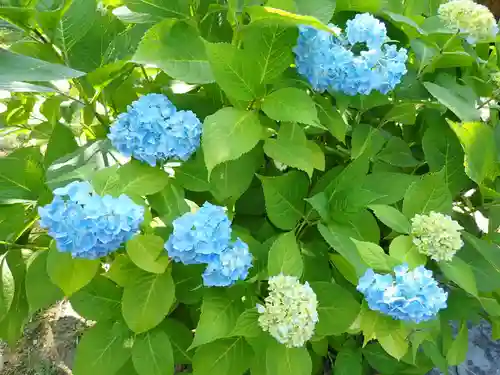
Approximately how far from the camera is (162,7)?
3.75ft

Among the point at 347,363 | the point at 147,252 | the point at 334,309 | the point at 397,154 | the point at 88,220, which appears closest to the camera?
the point at 88,220

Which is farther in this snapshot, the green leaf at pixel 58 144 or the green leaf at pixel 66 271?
the green leaf at pixel 58 144

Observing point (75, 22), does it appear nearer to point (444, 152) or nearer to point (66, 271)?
point (66, 271)

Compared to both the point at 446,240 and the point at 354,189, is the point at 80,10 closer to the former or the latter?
the point at 354,189

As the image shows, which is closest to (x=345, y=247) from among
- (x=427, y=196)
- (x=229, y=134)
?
(x=427, y=196)

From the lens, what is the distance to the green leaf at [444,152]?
4.24 feet

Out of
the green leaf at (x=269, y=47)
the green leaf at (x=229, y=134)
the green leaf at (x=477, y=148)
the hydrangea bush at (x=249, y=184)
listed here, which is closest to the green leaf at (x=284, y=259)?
the hydrangea bush at (x=249, y=184)

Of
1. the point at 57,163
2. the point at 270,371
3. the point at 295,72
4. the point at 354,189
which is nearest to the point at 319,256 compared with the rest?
the point at 354,189

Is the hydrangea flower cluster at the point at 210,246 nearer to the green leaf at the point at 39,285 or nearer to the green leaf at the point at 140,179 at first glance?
the green leaf at the point at 140,179

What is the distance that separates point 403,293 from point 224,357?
42 cm

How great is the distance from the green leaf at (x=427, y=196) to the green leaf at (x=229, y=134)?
1.12 ft

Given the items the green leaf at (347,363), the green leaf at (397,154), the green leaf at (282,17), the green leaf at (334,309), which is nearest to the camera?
the green leaf at (282,17)

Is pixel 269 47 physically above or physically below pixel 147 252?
above

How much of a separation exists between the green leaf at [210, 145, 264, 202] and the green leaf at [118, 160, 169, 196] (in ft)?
0.37
